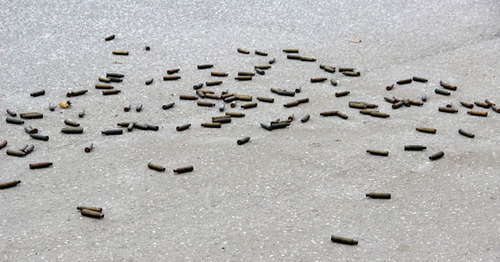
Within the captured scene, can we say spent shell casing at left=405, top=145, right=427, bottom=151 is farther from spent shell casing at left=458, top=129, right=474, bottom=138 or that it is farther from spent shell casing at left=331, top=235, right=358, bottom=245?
spent shell casing at left=331, top=235, right=358, bottom=245

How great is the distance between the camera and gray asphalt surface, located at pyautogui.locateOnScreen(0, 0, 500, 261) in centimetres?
503

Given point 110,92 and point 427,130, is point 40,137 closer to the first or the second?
point 110,92

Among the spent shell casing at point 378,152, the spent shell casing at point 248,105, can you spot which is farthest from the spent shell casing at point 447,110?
the spent shell casing at point 248,105

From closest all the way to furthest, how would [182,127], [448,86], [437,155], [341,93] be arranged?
[437,155]
[182,127]
[341,93]
[448,86]

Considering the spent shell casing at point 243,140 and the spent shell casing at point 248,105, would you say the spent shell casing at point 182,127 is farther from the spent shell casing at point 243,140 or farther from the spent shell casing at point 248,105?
the spent shell casing at point 248,105

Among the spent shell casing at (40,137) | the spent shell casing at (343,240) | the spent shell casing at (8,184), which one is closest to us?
the spent shell casing at (343,240)

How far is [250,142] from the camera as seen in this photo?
21.7 feet

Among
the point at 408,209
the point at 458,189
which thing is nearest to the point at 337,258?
the point at 408,209

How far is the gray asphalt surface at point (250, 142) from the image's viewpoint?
16.5ft

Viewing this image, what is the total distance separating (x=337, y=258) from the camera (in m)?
4.76

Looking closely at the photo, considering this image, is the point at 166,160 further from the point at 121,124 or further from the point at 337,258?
the point at 337,258

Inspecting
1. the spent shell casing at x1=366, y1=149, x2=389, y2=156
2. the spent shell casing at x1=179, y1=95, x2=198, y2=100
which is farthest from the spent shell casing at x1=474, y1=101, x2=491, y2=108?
the spent shell casing at x1=179, y1=95, x2=198, y2=100

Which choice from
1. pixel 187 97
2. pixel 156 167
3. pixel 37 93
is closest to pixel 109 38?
pixel 37 93

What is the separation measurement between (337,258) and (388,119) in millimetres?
2838
